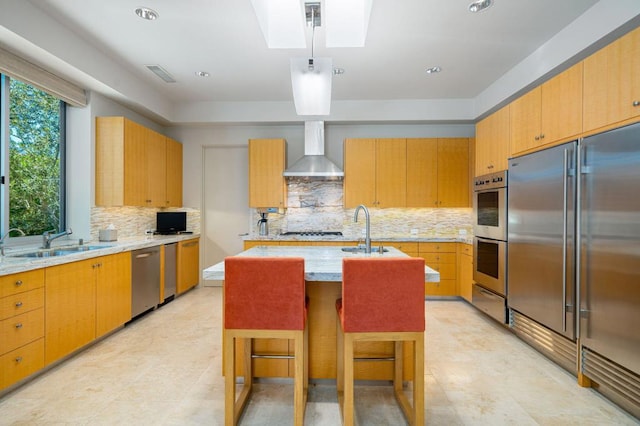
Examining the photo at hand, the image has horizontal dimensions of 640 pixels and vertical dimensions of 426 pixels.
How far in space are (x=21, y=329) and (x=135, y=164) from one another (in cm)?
227

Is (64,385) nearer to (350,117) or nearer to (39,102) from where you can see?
(39,102)

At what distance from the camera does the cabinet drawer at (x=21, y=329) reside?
83.3 inches

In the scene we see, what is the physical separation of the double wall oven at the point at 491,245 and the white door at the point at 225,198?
138 inches

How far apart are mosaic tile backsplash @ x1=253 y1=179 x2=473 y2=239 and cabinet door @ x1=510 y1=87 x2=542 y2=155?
78.7 inches

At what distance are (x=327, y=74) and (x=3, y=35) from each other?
100 inches

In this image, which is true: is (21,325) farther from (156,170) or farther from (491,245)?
(491,245)

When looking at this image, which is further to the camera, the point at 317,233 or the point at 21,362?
the point at 317,233

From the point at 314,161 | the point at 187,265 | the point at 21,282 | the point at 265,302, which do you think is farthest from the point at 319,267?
the point at 187,265

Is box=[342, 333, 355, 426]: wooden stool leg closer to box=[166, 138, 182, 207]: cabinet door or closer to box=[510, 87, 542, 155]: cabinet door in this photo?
box=[510, 87, 542, 155]: cabinet door

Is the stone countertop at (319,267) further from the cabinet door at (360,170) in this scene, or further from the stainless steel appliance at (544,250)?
the cabinet door at (360,170)

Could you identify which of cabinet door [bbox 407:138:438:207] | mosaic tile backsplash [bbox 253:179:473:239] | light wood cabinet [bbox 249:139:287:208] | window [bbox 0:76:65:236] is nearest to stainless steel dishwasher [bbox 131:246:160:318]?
window [bbox 0:76:65:236]

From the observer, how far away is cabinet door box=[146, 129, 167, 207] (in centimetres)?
432

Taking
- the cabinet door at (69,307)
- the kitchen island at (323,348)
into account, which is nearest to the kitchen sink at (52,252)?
the cabinet door at (69,307)

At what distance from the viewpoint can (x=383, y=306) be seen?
1771 millimetres
